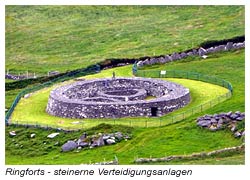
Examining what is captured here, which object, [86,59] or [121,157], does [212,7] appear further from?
[121,157]

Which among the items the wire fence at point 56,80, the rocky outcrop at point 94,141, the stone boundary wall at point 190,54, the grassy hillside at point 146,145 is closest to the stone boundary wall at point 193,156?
the grassy hillside at point 146,145

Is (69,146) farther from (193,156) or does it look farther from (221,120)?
(221,120)

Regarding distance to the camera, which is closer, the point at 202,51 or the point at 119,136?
the point at 119,136

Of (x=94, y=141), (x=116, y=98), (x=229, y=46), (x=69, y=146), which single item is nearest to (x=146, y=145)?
(x=94, y=141)

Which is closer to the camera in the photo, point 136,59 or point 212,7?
point 136,59

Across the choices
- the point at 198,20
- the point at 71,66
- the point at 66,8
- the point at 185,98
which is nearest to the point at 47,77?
the point at 71,66

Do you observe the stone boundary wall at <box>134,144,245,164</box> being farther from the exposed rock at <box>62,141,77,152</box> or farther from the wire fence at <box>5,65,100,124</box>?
the wire fence at <box>5,65,100,124</box>

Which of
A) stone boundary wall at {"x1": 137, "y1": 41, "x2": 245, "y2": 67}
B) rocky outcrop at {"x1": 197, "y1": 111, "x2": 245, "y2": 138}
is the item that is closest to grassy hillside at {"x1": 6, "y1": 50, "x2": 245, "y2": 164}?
rocky outcrop at {"x1": 197, "y1": 111, "x2": 245, "y2": 138}
